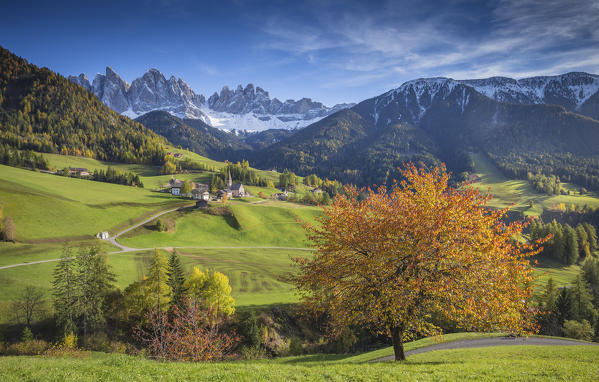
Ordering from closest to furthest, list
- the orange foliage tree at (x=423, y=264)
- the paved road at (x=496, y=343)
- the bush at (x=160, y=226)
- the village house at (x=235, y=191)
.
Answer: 1. the orange foliage tree at (x=423, y=264)
2. the paved road at (x=496, y=343)
3. the bush at (x=160, y=226)
4. the village house at (x=235, y=191)

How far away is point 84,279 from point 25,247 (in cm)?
3947

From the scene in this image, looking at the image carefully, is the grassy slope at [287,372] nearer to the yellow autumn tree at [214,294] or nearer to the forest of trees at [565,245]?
the yellow autumn tree at [214,294]

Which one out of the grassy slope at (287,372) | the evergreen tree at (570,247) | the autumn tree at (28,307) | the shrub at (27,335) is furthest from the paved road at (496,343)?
the evergreen tree at (570,247)

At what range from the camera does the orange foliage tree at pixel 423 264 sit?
1622 centimetres

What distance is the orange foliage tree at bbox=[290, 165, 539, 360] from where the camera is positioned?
16219 millimetres

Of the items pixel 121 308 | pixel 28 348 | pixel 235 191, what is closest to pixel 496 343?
pixel 121 308

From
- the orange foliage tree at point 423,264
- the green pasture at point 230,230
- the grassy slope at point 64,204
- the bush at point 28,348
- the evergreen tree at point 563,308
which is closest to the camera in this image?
the orange foliage tree at point 423,264

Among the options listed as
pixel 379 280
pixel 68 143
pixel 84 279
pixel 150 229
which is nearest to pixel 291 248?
pixel 150 229

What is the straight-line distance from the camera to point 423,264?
55.8ft

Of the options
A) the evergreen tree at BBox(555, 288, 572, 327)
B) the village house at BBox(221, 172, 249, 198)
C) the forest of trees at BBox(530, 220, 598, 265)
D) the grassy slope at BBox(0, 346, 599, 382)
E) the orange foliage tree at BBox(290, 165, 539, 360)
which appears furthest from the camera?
the village house at BBox(221, 172, 249, 198)

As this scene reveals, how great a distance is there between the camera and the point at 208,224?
328 ft

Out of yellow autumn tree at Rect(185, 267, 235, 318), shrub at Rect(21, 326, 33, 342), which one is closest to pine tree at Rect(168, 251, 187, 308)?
yellow autumn tree at Rect(185, 267, 235, 318)

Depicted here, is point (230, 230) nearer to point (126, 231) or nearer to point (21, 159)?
point (126, 231)

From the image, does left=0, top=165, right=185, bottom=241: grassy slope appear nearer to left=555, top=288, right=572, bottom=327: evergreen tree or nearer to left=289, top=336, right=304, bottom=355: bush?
Answer: left=289, top=336, right=304, bottom=355: bush
